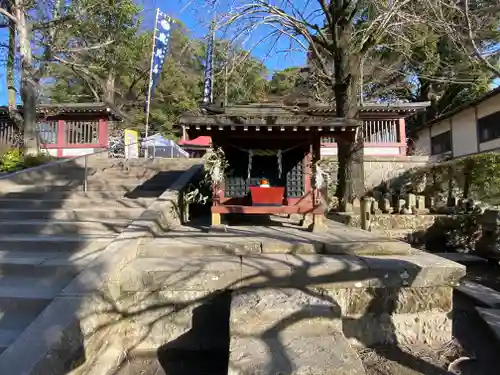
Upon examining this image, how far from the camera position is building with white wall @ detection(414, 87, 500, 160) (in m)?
15.6

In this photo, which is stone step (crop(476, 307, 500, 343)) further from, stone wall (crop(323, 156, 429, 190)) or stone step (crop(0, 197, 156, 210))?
stone wall (crop(323, 156, 429, 190))

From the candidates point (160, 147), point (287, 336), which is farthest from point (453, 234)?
point (160, 147)

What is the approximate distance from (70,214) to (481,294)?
688 cm

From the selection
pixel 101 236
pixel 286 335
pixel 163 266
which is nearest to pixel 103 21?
pixel 101 236

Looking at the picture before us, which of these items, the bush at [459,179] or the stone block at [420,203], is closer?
the bush at [459,179]

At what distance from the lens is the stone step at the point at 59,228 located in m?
5.41

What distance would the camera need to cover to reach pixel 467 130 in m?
17.6

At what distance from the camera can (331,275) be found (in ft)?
13.0

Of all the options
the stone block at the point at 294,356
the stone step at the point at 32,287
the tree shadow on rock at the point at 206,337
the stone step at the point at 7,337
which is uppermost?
the stone step at the point at 32,287

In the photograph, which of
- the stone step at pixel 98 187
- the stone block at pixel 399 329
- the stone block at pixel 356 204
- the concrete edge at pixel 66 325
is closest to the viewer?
the concrete edge at pixel 66 325

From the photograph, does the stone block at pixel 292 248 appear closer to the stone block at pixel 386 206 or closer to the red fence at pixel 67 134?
the stone block at pixel 386 206

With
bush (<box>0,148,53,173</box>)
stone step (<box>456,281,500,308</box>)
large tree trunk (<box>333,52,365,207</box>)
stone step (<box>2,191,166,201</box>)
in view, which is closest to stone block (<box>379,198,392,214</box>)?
large tree trunk (<box>333,52,365,207</box>)

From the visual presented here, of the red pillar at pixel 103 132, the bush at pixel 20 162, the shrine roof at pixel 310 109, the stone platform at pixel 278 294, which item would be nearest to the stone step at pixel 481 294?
the stone platform at pixel 278 294

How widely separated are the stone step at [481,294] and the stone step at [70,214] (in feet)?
18.2
